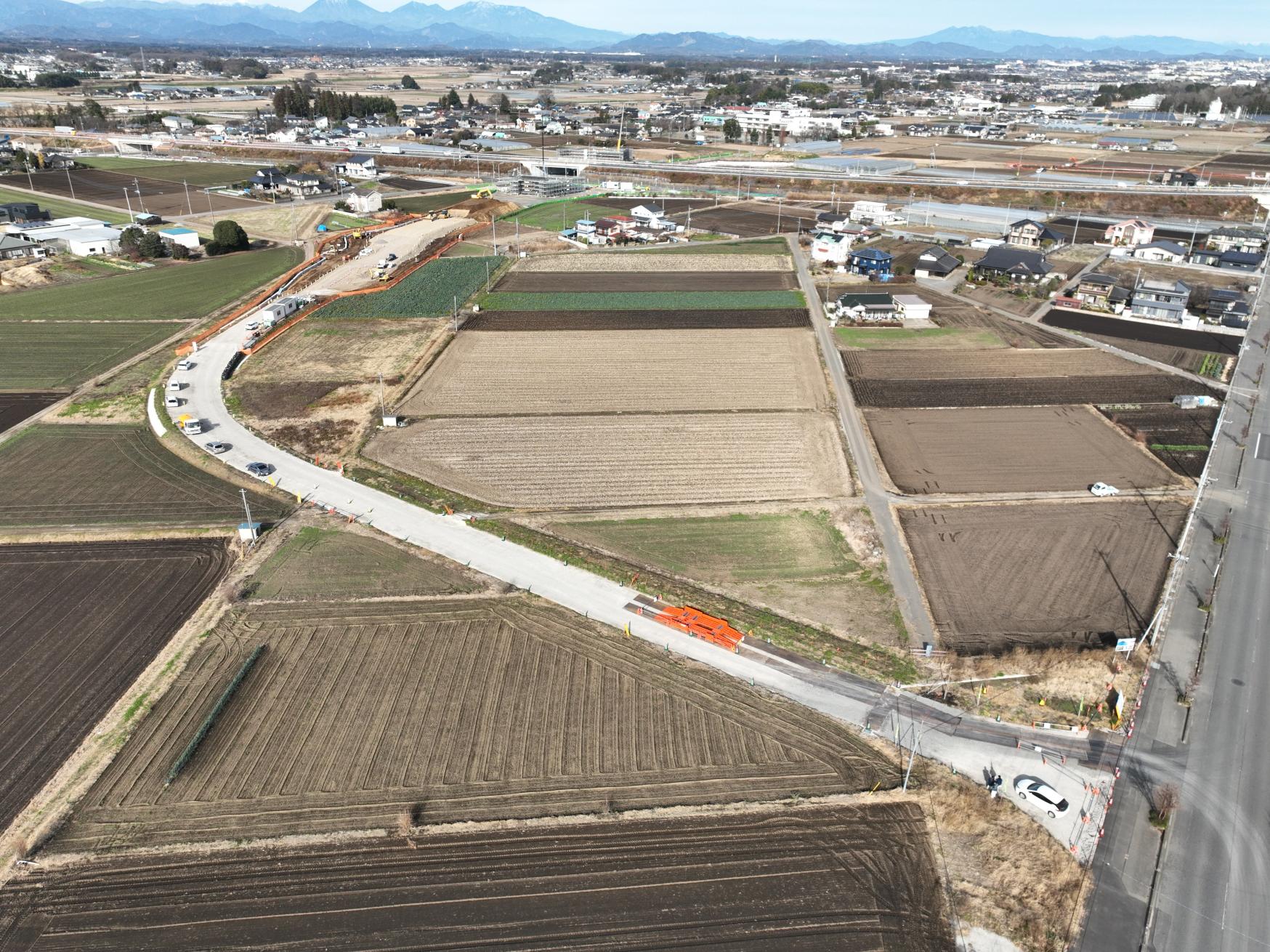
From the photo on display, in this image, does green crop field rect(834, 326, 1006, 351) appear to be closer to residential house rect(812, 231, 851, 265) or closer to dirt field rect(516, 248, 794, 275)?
residential house rect(812, 231, 851, 265)

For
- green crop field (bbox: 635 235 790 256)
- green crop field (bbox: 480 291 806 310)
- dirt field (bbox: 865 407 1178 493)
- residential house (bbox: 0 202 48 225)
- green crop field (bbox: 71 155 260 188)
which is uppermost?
green crop field (bbox: 71 155 260 188)

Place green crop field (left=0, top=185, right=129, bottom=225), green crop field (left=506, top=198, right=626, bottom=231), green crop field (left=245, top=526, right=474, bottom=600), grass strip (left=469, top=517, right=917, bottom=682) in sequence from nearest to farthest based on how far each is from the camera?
1. grass strip (left=469, top=517, right=917, bottom=682)
2. green crop field (left=245, top=526, right=474, bottom=600)
3. green crop field (left=0, top=185, right=129, bottom=225)
4. green crop field (left=506, top=198, right=626, bottom=231)

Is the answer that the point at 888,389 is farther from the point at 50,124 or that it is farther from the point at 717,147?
the point at 50,124

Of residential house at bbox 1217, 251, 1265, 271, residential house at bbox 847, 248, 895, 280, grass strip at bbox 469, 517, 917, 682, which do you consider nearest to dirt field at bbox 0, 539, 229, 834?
grass strip at bbox 469, 517, 917, 682

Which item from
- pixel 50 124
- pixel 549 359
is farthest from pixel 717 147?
pixel 50 124

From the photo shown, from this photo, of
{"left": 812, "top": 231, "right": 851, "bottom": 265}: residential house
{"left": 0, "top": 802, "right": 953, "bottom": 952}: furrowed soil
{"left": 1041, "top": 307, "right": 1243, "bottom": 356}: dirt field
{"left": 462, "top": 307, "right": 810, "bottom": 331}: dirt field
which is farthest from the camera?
{"left": 812, "top": 231, "right": 851, "bottom": 265}: residential house

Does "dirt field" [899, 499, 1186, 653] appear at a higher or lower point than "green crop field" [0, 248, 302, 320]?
lower

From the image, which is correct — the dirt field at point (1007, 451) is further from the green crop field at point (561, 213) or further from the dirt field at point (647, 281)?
the green crop field at point (561, 213)
